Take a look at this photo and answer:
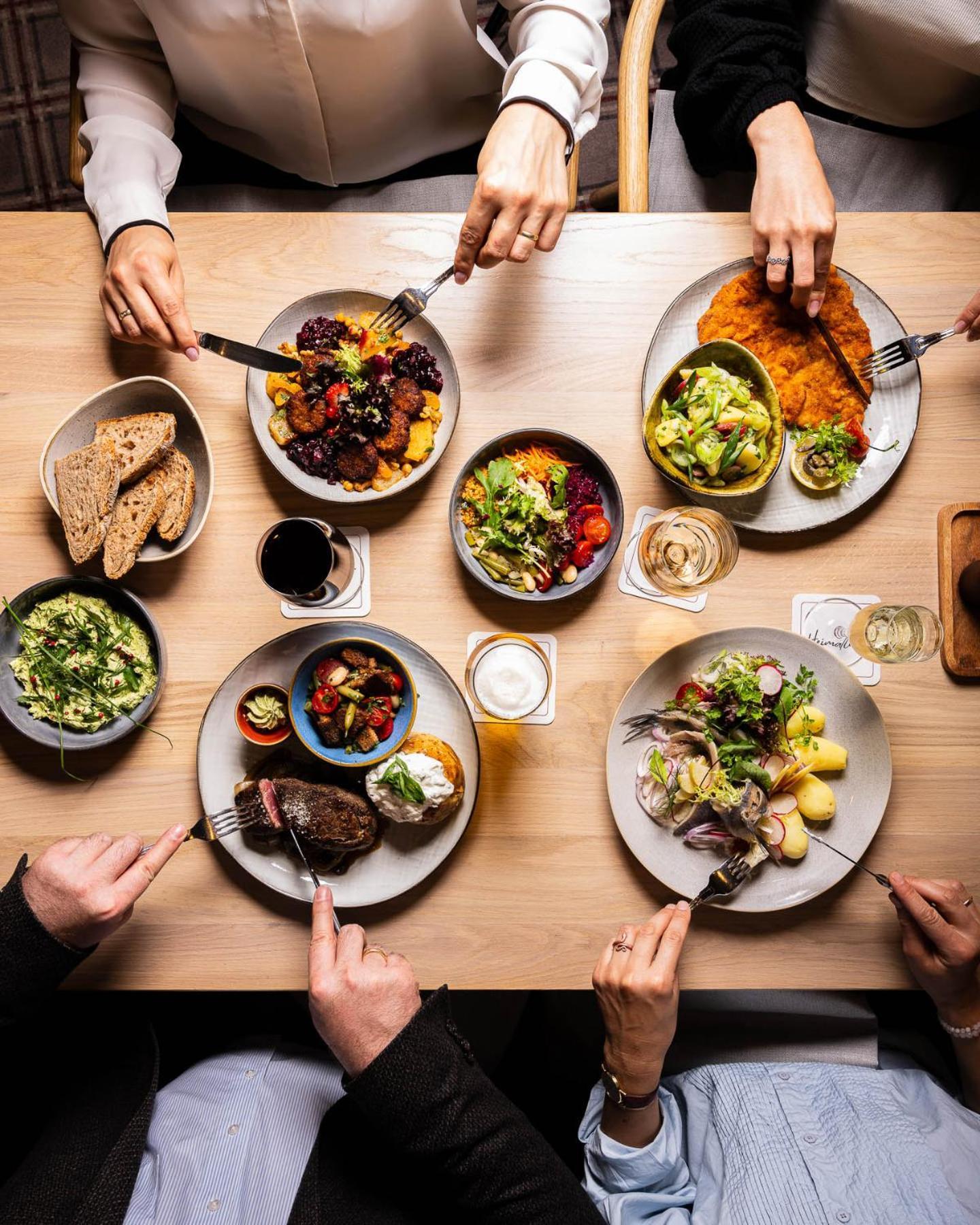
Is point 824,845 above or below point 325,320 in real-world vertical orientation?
below

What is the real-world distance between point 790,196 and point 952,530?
0.77m

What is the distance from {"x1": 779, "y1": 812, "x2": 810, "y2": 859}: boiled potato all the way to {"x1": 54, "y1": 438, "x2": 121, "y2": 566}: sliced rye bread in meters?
1.48

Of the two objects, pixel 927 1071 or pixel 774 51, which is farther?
pixel 927 1071

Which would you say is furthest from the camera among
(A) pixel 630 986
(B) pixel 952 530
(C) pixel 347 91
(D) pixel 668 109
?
(D) pixel 668 109

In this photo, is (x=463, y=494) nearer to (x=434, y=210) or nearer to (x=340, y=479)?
(x=340, y=479)

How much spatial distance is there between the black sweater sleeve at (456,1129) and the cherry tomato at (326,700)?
58 centimetres

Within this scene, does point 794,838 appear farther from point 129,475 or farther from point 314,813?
point 129,475

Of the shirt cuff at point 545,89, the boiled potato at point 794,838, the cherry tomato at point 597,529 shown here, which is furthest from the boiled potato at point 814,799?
the shirt cuff at point 545,89

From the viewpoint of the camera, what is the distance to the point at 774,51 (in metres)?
1.74

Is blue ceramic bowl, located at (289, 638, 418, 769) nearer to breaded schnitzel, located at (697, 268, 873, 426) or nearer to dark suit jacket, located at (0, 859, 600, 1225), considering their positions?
dark suit jacket, located at (0, 859, 600, 1225)

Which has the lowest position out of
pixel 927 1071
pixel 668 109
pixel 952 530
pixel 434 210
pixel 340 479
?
pixel 927 1071

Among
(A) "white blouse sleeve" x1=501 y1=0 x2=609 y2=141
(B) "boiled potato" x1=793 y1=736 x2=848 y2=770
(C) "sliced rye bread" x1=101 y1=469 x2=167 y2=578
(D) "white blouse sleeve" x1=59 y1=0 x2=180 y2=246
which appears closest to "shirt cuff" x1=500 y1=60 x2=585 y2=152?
(A) "white blouse sleeve" x1=501 y1=0 x2=609 y2=141

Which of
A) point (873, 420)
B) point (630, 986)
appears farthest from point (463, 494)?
point (630, 986)

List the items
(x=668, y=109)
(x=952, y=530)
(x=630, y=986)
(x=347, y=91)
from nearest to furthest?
(x=630, y=986) → (x=952, y=530) → (x=347, y=91) → (x=668, y=109)
